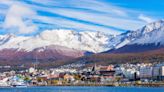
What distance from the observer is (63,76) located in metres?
151

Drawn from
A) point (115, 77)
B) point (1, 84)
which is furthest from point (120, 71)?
point (1, 84)

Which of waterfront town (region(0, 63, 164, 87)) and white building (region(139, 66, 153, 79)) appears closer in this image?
waterfront town (region(0, 63, 164, 87))

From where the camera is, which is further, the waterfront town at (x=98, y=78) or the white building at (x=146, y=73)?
the white building at (x=146, y=73)

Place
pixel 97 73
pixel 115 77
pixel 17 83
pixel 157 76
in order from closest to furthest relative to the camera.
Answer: pixel 17 83
pixel 157 76
pixel 115 77
pixel 97 73

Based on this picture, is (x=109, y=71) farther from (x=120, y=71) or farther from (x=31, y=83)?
(x=31, y=83)

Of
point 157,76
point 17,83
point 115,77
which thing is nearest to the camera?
point 17,83

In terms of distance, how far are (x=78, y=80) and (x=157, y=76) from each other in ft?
72.4

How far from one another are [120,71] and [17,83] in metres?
39.3

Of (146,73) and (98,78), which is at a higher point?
(146,73)

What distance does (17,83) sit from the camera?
125 metres

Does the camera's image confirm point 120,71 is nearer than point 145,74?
No

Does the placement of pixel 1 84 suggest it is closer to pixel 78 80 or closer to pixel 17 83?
pixel 17 83

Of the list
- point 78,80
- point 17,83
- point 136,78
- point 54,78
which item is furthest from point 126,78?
point 17,83

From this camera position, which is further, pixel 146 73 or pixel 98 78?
pixel 98 78
